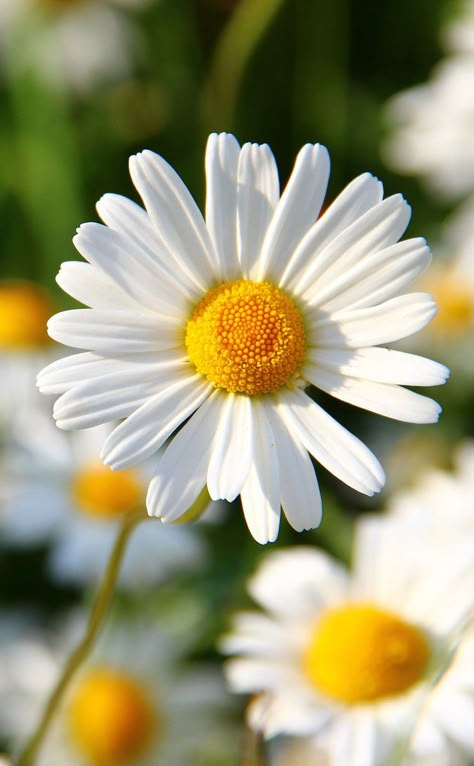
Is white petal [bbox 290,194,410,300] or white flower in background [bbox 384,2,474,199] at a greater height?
white flower in background [bbox 384,2,474,199]

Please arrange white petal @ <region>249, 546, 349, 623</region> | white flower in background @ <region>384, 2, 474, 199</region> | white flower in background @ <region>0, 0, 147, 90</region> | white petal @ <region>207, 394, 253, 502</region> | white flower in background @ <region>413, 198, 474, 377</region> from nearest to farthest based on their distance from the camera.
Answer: white petal @ <region>207, 394, 253, 502</region>
white petal @ <region>249, 546, 349, 623</region>
white flower in background @ <region>384, 2, 474, 199</region>
white flower in background @ <region>413, 198, 474, 377</region>
white flower in background @ <region>0, 0, 147, 90</region>

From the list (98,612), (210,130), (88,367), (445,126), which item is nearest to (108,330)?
(88,367)

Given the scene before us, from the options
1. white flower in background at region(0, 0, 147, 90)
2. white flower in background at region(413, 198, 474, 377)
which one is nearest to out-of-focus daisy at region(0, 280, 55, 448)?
white flower in background at region(0, 0, 147, 90)

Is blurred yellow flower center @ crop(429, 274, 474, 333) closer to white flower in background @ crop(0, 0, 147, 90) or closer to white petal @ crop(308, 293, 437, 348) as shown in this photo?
white flower in background @ crop(0, 0, 147, 90)

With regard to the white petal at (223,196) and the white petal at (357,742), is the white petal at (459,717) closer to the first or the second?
the white petal at (357,742)

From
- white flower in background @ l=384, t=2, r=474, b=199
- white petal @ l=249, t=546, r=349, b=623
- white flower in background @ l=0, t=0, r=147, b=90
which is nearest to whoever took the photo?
white petal @ l=249, t=546, r=349, b=623

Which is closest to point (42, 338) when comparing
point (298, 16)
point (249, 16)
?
point (249, 16)

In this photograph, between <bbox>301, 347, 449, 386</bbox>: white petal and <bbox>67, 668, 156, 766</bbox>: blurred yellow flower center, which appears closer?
<bbox>301, 347, 449, 386</bbox>: white petal
